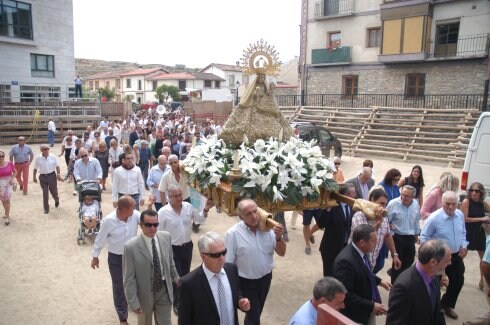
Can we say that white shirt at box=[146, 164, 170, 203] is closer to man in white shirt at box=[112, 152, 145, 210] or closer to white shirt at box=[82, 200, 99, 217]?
man in white shirt at box=[112, 152, 145, 210]

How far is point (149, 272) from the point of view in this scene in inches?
168

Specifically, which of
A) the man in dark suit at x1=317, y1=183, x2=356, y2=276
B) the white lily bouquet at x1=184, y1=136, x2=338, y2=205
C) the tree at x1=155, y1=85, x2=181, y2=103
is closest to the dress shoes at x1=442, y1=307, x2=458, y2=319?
the man in dark suit at x1=317, y1=183, x2=356, y2=276

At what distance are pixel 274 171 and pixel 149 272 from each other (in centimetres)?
170

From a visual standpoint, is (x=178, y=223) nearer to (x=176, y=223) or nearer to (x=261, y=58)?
(x=176, y=223)

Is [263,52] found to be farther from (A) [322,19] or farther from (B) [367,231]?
(A) [322,19]

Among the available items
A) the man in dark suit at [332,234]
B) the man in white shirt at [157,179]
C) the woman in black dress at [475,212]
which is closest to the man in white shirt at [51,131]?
the man in white shirt at [157,179]

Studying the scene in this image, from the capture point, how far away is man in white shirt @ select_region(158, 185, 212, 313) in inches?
206

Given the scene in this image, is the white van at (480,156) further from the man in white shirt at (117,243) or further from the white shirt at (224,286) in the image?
the man in white shirt at (117,243)

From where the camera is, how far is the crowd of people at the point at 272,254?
329cm

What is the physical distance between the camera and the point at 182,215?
5.32 m

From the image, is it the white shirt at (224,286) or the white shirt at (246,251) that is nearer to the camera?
the white shirt at (224,286)

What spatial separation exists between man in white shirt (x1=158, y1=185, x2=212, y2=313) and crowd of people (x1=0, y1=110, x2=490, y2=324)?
→ 0.5 inches

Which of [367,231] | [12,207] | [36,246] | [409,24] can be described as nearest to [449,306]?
[367,231]

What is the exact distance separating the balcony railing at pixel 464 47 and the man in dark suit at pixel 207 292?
22.8 metres
